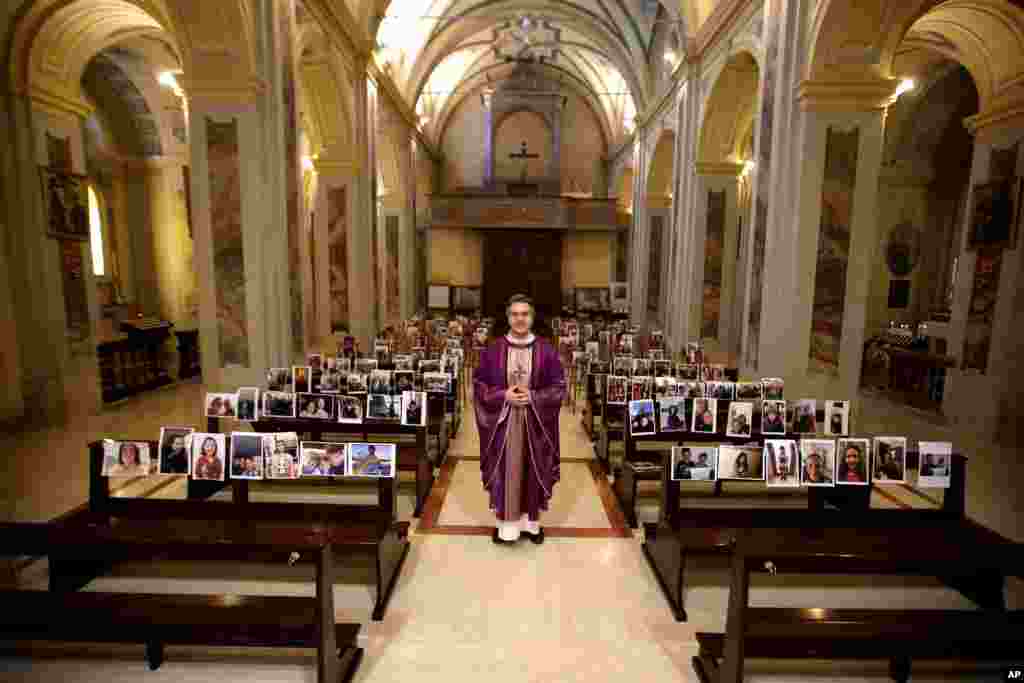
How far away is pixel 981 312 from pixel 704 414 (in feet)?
19.5

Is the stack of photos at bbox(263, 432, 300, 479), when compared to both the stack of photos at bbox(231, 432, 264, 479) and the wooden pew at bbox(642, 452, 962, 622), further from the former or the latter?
the wooden pew at bbox(642, 452, 962, 622)

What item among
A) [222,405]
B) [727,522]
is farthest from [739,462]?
[222,405]

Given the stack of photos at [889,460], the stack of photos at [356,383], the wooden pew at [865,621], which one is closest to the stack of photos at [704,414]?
the stack of photos at [889,460]

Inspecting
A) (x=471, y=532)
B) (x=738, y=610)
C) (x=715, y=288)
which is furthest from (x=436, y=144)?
(x=738, y=610)

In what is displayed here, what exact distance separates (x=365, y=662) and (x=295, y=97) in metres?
7.62

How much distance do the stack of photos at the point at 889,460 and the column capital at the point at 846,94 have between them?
474 centimetres

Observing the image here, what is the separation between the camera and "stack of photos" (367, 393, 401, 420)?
16.2ft

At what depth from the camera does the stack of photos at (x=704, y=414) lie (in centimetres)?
468

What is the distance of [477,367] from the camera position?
4.57m

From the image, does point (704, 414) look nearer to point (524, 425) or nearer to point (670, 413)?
point (670, 413)

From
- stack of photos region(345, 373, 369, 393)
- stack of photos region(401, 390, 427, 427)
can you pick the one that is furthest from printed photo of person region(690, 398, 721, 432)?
stack of photos region(345, 373, 369, 393)

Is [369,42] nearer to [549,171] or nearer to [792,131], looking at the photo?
[792,131]

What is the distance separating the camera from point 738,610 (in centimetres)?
255

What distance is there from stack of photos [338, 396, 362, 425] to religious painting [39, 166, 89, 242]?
5596 millimetres
